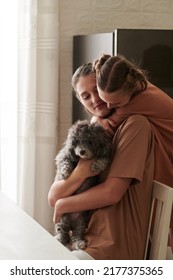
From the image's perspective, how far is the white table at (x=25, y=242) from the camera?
1045mm

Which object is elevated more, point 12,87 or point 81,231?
point 12,87

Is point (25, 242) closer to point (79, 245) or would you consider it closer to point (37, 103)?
point (79, 245)

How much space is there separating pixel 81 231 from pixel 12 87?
1451 mm

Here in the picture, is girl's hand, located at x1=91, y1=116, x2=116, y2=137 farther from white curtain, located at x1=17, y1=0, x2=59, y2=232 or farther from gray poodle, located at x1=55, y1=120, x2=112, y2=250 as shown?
white curtain, located at x1=17, y1=0, x2=59, y2=232

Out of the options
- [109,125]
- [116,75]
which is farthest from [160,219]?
[116,75]

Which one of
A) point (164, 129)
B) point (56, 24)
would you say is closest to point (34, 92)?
point (56, 24)

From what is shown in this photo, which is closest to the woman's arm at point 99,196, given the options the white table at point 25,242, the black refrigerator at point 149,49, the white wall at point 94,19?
the white table at point 25,242

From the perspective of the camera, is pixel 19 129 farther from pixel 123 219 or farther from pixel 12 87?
pixel 123 219

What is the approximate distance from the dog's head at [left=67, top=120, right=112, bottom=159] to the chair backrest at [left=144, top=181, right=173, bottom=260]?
21 centimetres

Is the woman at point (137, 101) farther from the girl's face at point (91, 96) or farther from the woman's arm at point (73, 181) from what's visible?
the woman's arm at point (73, 181)

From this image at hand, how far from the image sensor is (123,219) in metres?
1.70

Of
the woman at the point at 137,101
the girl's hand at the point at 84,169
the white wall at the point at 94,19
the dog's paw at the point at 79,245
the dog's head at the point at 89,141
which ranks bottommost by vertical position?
the dog's paw at the point at 79,245
